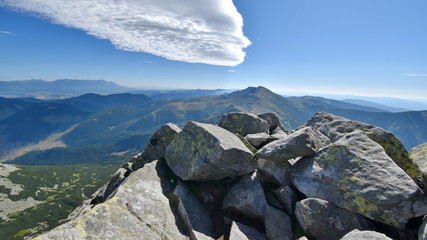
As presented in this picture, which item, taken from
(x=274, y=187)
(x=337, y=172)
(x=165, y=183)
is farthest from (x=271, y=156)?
(x=165, y=183)

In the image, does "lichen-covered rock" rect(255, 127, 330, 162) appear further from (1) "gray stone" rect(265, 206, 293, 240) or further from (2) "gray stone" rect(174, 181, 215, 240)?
(2) "gray stone" rect(174, 181, 215, 240)

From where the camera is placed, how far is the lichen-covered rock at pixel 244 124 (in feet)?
79.2

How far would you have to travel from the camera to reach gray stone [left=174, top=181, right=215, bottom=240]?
37.3 ft

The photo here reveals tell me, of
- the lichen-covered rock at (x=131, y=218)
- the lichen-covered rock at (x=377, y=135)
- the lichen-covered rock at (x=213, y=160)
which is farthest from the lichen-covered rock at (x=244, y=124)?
the lichen-covered rock at (x=131, y=218)

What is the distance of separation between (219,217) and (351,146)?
31.2 ft

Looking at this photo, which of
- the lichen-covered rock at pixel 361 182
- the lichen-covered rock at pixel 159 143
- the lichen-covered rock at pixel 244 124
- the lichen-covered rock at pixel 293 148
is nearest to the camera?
the lichen-covered rock at pixel 361 182

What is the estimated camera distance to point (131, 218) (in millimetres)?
10125

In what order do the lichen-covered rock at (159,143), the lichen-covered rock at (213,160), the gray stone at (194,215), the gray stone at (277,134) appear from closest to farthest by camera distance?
the gray stone at (194,215), the lichen-covered rock at (213,160), the gray stone at (277,134), the lichen-covered rock at (159,143)

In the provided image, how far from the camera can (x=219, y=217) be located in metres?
13.3

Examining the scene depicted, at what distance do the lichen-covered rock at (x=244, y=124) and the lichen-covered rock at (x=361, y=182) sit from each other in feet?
34.6

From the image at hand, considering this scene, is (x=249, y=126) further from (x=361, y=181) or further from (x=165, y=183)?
(x=361, y=181)

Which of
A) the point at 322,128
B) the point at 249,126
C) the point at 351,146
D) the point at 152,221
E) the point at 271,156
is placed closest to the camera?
the point at 152,221

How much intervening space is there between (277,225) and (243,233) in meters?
1.94

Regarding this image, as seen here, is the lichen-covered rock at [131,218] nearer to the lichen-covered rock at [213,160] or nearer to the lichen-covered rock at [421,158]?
the lichen-covered rock at [213,160]
